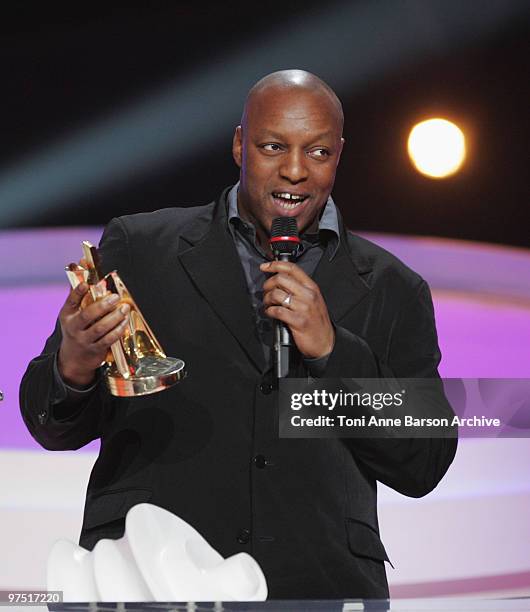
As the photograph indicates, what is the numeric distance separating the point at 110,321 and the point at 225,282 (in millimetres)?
447

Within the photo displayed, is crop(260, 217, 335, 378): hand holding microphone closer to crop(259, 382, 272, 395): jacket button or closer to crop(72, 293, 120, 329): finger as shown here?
crop(259, 382, 272, 395): jacket button

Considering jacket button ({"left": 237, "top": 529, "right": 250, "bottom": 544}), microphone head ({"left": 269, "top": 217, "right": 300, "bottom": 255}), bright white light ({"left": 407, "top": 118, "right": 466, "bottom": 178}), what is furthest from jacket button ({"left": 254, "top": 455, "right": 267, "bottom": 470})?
bright white light ({"left": 407, "top": 118, "right": 466, "bottom": 178})

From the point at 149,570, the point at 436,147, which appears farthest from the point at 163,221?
the point at 149,570

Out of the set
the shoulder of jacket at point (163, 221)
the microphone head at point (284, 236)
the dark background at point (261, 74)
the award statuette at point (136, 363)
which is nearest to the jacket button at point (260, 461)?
the award statuette at point (136, 363)

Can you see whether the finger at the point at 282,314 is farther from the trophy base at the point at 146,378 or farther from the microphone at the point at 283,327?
the trophy base at the point at 146,378

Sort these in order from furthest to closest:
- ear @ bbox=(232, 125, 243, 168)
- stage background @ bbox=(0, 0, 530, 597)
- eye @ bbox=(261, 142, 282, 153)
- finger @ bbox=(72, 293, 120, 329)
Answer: stage background @ bbox=(0, 0, 530, 597)
ear @ bbox=(232, 125, 243, 168)
eye @ bbox=(261, 142, 282, 153)
finger @ bbox=(72, 293, 120, 329)

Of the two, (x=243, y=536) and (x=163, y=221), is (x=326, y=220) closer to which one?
(x=163, y=221)

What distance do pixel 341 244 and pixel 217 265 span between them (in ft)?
0.81

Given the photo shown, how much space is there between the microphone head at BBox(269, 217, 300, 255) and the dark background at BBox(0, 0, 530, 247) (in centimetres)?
70

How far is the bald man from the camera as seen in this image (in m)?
1.78

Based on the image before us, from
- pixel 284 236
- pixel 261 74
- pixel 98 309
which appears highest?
pixel 261 74

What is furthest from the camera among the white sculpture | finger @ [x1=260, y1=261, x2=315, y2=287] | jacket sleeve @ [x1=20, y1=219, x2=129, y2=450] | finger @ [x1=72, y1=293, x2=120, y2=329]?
jacket sleeve @ [x1=20, y1=219, x2=129, y2=450]

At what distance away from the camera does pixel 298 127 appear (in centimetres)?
196

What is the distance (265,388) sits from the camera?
1861mm
